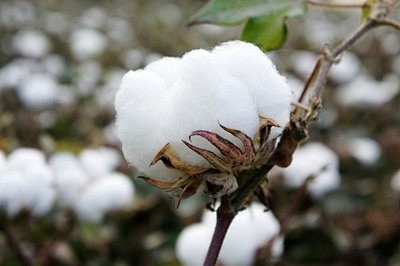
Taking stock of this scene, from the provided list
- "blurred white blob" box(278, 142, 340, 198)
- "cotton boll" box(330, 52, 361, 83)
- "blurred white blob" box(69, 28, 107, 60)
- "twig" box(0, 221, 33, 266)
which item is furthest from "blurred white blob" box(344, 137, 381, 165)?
"blurred white blob" box(69, 28, 107, 60)

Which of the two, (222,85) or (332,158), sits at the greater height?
(222,85)

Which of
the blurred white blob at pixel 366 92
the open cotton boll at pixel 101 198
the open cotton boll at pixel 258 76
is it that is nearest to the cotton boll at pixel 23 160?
the open cotton boll at pixel 101 198

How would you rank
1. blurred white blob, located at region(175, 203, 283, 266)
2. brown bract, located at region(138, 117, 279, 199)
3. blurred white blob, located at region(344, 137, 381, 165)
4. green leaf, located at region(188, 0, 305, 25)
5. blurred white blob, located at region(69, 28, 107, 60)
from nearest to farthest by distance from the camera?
brown bract, located at region(138, 117, 279, 199) < green leaf, located at region(188, 0, 305, 25) < blurred white blob, located at region(175, 203, 283, 266) < blurred white blob, located at region(344, 137, 381, 165) < blurred white blob, located at region(69, 28, 107, 60)

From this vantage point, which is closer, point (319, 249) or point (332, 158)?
point (319, 249)

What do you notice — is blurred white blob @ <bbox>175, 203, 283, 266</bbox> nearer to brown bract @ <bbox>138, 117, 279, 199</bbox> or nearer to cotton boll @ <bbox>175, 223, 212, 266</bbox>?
cotton boll @ <bbox>175, 223, 212, 266</bbox>

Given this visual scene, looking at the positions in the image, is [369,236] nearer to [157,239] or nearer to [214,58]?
[157,239]

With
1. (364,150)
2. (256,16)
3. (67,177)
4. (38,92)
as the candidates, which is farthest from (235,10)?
(38,92)

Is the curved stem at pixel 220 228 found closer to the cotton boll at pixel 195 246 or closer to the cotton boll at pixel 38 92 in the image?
the cotton boll at pixel 195 246

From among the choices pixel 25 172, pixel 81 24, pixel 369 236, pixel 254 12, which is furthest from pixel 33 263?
pixel 81 24
